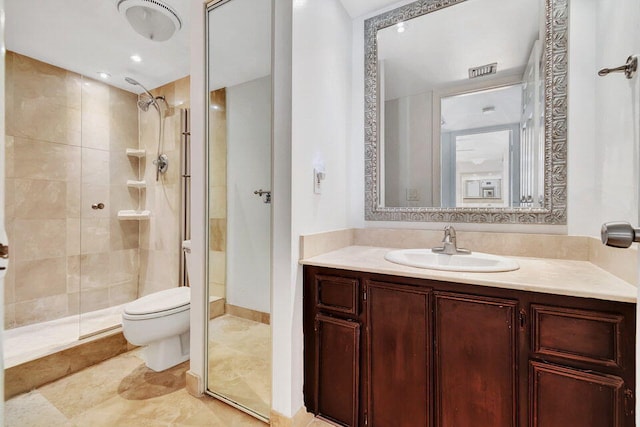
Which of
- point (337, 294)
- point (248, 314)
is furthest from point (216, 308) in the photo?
point (337, 294)

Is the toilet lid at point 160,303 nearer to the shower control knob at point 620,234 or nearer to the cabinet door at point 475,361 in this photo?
the cabinet door at point 475,361

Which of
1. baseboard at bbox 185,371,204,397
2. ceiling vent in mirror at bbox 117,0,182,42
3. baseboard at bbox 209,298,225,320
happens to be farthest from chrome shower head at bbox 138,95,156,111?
baseboard at bbox 185,371,204,397

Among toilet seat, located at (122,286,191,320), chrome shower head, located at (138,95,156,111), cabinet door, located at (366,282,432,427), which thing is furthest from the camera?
chrome shower head, located at (138,95,156,111)

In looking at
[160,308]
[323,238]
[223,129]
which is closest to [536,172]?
[323,238]

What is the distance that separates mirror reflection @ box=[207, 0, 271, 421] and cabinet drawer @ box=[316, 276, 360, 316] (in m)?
0.29

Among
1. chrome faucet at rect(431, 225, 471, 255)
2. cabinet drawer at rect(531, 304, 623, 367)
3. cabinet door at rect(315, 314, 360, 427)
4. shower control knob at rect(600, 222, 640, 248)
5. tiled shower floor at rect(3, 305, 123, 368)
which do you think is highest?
shower control knob at rect(600, 222, 640, 248)

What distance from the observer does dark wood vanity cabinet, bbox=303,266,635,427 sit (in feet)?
2.84

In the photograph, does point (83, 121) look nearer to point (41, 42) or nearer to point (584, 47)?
point (41, 42)

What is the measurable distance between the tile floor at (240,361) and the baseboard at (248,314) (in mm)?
23

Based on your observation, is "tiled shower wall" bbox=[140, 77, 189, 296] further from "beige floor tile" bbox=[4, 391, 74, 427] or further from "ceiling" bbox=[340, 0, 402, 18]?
"ceiling" bbox=[340, 0, 402, 18]

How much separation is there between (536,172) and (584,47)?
1.92 feet

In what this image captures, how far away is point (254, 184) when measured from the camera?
1542 millimetres

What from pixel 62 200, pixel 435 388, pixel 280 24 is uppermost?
pixel 280 24

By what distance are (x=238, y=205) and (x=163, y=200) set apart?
1.53m
